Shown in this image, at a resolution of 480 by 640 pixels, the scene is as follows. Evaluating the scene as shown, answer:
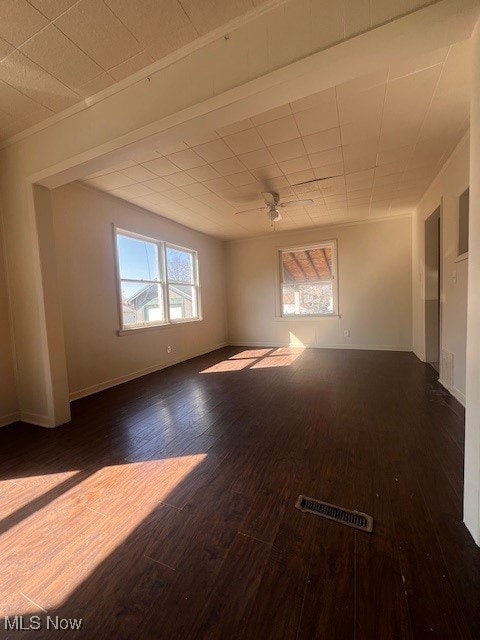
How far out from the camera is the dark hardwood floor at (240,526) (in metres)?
0.99

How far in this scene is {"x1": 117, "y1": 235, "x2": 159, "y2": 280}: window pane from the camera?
4188mm

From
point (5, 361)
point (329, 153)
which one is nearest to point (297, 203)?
point (329, 153)

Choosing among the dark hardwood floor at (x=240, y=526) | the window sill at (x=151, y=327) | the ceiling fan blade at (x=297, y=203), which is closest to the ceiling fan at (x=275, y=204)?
the ceiling fan blade at (x=297, y=203)

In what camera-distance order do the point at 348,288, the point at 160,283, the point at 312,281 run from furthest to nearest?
1. the point at 312,281
2. the point at 348,288
3. the point at 160,283

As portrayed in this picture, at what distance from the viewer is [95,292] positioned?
374cm

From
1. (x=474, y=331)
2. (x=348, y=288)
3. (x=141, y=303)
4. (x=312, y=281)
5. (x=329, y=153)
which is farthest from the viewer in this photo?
(x=312, y=281)

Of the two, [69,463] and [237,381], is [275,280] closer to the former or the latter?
[237,381]

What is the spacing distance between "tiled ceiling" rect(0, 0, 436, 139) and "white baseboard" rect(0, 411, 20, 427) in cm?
292

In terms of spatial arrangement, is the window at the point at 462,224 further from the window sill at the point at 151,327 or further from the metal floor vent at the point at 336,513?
the window sill at the point at 151,327

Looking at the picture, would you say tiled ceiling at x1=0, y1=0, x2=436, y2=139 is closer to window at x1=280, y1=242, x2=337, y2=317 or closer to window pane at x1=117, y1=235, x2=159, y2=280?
window pane at x1=117, y1=235, x2=159, y2=280

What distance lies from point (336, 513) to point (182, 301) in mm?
4651

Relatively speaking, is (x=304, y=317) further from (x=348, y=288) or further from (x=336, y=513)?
(x=336, y=513)

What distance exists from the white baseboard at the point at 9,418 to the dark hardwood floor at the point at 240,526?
0.67ft

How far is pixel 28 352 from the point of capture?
108 inches
